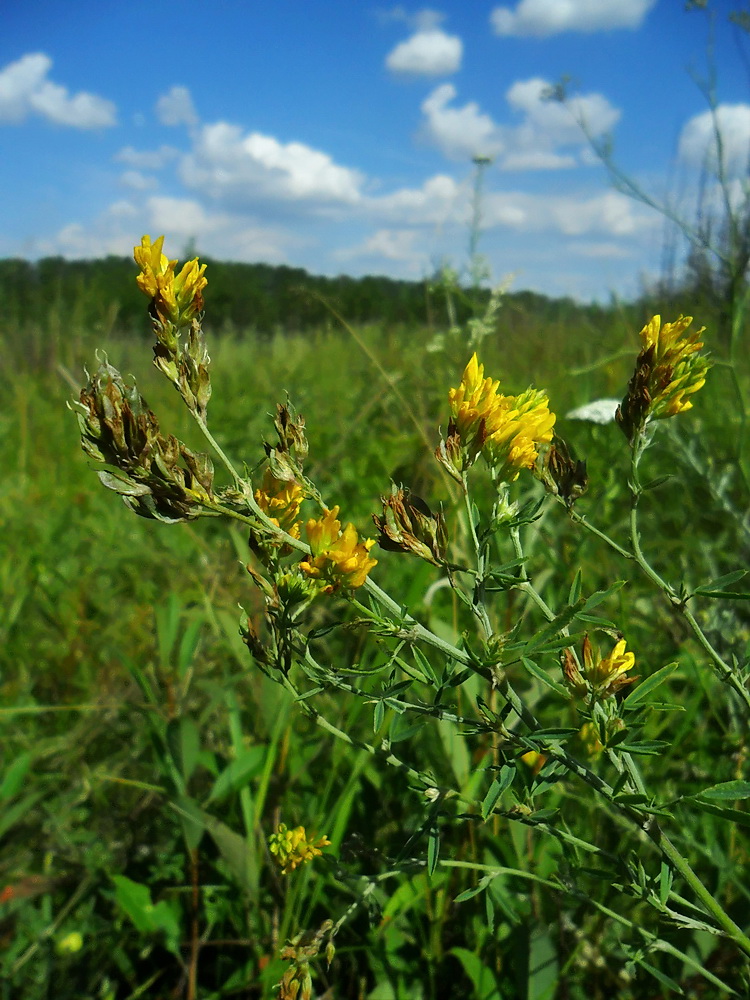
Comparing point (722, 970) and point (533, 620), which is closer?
point (722, 970)

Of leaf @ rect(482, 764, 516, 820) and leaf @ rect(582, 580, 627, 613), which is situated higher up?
leaf @ rect(582, 580, 627, 613)

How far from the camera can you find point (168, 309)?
2.32 feet

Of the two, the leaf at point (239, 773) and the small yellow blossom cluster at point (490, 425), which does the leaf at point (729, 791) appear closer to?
the small yellow blossom cluster at point (490, 425)

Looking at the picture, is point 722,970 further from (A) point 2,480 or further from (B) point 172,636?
(A) point 2,480

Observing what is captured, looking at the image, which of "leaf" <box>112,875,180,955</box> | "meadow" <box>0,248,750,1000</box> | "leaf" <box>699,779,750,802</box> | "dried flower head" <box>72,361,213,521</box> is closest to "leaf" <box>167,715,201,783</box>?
"meadow" <box>0,248,750,1000</box>

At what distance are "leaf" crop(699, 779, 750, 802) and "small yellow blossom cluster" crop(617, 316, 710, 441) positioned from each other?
358mm

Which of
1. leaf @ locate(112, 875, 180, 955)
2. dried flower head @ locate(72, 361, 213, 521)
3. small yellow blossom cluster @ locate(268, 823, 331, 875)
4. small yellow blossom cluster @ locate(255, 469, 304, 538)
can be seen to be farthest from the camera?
leaf @ locate(112, 875, 180, 955)

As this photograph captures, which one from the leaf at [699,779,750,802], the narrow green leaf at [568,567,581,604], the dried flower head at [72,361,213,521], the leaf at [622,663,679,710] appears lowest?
the leaf at [699,779,750,802]

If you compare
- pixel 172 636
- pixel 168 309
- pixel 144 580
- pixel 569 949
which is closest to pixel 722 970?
pixel 569 949

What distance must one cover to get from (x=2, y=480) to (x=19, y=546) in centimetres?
95

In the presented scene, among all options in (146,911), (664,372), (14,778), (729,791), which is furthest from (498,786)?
(14,778)

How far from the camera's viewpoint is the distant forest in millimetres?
4172

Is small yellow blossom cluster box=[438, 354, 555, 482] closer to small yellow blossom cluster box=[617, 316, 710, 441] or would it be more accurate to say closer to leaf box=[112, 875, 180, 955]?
small yellow blossom cluster box=[617, 316, 710, 441]

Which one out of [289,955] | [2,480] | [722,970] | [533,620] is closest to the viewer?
[289,955]
